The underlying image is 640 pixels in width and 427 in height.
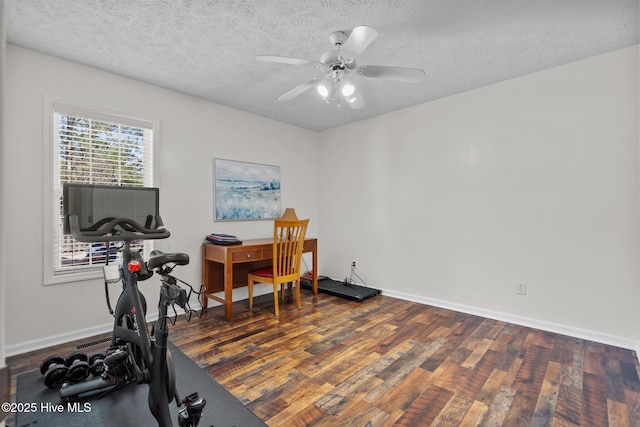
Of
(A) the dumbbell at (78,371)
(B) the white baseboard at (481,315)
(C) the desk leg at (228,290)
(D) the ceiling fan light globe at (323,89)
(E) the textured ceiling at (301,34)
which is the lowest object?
(B) the white baseboard at (481,315)

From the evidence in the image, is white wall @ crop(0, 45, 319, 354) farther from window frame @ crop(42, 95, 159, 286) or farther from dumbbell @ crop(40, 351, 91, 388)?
dumbbell @ crop(40, 351, 91, 388)

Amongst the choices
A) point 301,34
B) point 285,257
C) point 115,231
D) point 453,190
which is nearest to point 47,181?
point 115,231

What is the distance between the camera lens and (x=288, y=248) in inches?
139

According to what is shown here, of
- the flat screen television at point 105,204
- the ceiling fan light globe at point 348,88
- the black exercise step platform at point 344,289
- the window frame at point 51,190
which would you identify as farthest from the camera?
the black exercise step platform at point 344,289

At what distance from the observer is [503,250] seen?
322 cm

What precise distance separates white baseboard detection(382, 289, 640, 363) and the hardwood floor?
9 cm

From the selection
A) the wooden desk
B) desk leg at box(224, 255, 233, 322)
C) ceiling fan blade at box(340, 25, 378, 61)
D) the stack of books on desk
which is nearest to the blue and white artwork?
the stack of books on desk

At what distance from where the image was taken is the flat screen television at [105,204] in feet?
5.81

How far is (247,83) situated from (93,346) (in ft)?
9.03

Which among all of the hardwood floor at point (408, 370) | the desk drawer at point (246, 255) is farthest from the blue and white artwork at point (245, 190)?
the hardwood floor at point (408, 370)

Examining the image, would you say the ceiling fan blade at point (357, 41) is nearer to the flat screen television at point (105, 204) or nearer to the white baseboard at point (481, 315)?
the flat screen television at point (105, 204)

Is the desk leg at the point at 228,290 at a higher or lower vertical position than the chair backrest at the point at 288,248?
lower

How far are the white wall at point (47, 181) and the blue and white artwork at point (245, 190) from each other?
98mm

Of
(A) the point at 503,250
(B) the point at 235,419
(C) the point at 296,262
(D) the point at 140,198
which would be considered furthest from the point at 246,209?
(A) the point at 503,250
